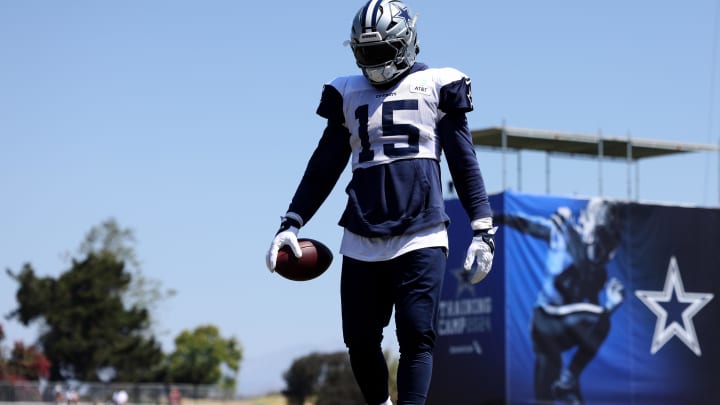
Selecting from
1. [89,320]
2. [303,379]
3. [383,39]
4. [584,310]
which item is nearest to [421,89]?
[383,39]

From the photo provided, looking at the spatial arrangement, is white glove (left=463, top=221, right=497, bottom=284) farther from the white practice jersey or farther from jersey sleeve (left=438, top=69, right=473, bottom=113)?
jersey sleeve (left=438, top=69, right=473, bottom=113)

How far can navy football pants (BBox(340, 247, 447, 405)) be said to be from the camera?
584 centimetres

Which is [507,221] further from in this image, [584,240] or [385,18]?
[385,18]

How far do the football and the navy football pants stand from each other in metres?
0.11

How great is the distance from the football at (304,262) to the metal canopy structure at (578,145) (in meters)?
24.7

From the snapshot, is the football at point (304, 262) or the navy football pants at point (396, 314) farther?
the football at point (304, 262)

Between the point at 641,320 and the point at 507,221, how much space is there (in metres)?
4.09

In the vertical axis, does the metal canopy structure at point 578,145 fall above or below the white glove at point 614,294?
above

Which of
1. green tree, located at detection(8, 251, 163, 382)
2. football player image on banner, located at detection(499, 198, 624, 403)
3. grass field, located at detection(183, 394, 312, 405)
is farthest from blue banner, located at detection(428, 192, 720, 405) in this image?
green tree, located at detection(8, 251, 163, 382)

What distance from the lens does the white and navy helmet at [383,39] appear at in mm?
6051

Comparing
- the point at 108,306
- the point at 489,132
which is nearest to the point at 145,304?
the point at 108,306

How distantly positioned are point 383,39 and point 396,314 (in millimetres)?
1289

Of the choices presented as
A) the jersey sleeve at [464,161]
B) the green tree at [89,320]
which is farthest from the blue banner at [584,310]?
the green tree at [89,320]

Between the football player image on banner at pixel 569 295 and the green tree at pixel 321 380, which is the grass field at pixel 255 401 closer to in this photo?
the green tree at pixel 321 380
